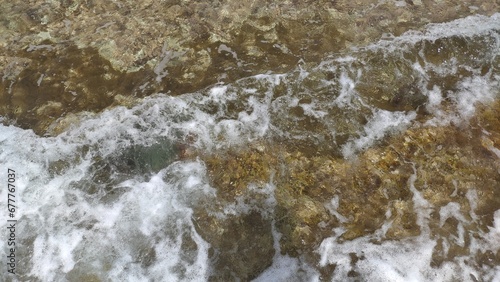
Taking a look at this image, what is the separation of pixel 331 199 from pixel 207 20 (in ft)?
12.1

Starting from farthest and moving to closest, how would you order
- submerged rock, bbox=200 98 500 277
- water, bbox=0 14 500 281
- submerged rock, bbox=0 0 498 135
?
submerged rock, bbox=0 0 498 135 → submerged rock, bbox=200 98 500 277 → water, bbox=0 14 500 281

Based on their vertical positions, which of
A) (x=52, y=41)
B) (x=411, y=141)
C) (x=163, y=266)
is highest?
(x=52, y=41)

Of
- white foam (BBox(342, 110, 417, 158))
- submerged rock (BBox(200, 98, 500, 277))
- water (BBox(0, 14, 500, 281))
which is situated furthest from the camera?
white foam (BBox(342, 110, 417, 158))

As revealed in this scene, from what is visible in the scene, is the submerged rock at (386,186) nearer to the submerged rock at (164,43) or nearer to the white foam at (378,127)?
the white foam at (378,127)

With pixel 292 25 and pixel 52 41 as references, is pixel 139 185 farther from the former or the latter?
pixel 292 25

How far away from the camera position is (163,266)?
385 cm

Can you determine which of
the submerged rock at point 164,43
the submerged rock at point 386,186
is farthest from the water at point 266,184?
the submerged rock at point 164,43

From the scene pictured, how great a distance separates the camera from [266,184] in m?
4.40

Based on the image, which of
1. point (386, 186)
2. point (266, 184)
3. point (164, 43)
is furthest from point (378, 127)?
point (164, 43)

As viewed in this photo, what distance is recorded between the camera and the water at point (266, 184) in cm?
385

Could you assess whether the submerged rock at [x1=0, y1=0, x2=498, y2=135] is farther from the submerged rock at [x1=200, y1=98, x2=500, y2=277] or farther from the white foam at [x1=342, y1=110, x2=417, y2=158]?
the submerged rock at [x1=200, y1=98, x2=500, y2=277]

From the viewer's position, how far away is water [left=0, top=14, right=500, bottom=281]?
3.85 meters

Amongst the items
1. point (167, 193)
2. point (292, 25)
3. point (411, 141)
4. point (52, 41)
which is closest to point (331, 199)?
point (411, 141)

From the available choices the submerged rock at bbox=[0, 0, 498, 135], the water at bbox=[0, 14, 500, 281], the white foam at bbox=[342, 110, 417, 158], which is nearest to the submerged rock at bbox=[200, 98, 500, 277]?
the water at bbox=[0, 14, 500, 281]
